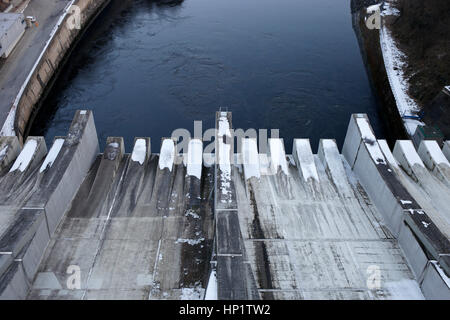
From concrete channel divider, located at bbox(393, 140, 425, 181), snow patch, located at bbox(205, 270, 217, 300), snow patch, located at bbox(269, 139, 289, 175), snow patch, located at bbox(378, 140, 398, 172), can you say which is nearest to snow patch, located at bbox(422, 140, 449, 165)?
concrete channel divider, located at bbox(393, 140, 425, 181)

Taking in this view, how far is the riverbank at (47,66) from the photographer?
39594 mm

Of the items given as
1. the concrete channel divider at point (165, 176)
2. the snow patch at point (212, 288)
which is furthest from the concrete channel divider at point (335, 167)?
Result: the snow patch at point (212, 288)

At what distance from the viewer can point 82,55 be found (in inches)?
2218

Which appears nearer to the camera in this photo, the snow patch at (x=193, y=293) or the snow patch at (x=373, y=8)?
the snow patch at (x=193, y=293)

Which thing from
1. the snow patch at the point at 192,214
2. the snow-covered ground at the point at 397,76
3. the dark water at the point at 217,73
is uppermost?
the snow patch at the point at 192,214

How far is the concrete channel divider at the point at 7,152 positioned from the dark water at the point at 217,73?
1452cm

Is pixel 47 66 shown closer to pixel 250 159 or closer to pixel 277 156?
pixel 250 159

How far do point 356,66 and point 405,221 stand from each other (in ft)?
123

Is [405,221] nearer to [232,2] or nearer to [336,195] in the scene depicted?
[336,195]

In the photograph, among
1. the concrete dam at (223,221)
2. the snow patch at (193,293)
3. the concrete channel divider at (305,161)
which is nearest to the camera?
the snow patch at (193,293)

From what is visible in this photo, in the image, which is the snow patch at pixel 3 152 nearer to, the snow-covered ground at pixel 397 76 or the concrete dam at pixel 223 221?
the concrete dam at pixel 223 221

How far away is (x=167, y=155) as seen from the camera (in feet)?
80.2

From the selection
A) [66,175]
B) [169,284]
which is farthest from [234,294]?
[66,175]

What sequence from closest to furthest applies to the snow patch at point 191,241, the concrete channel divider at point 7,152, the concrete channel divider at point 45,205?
the concrete channel divider at point 45,205
the snow patch at point 191,241
the concrete channel divider at point 7,152
